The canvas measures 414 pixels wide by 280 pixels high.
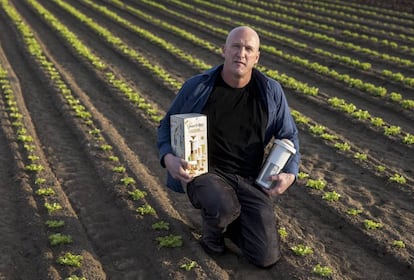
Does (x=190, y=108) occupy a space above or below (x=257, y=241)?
above

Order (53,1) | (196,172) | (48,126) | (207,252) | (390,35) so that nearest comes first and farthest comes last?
(196,172) < (207,252) < (48,126) < (390,35) < (53,1)

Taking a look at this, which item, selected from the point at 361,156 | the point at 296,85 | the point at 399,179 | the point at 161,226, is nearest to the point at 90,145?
the point at 161,226

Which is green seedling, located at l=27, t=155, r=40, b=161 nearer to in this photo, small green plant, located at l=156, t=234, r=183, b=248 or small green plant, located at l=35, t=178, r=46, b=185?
small green plant, located at l=35, t=178, r=46, b=185

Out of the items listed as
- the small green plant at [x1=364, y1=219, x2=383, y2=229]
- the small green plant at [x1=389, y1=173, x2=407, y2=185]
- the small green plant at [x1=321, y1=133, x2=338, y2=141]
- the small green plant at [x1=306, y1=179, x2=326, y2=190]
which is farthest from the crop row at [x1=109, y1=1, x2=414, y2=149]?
the small green plant at [x1=364, y1=219, x2=383, y2=229]

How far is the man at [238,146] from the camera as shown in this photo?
4.99 m

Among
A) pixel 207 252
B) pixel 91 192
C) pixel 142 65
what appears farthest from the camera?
pixel 142 65

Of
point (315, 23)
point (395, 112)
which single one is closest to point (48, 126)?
point (395, 112)

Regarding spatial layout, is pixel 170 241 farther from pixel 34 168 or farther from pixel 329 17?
pixel 329 17

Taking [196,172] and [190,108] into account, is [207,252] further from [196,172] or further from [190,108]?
[190,108]

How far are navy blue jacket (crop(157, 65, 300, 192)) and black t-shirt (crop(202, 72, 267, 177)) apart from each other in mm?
78

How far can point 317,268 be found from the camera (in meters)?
5.13

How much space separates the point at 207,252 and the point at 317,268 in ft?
3.79

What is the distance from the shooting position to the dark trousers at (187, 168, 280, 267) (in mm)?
4957

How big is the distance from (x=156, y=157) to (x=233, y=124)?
3799mm
